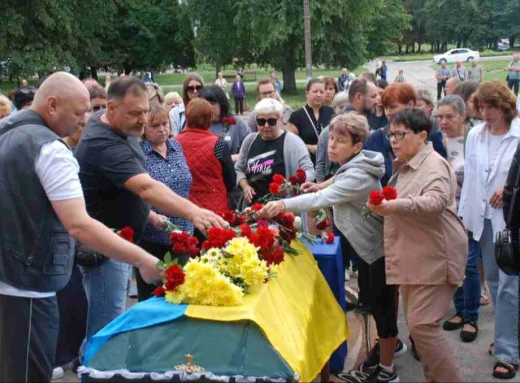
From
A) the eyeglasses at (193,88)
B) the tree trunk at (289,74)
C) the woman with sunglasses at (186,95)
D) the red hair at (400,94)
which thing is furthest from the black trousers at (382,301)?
the tree trunk at (289,74)

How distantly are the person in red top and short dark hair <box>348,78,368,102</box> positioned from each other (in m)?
2.26

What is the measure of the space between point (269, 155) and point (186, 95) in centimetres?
212

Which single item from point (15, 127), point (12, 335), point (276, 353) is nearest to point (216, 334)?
point (276, 353)

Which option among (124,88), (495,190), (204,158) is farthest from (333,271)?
(124,88)

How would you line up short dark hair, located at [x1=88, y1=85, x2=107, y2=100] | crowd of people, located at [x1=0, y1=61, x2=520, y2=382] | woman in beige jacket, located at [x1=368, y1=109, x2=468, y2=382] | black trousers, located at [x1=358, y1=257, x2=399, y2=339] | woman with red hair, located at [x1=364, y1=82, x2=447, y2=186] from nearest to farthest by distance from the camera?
crowd of people, located at [x1=0, y1=61, x2=520, y2=382] < woman in beige jacket, located at [x1=368, y1=109, x2=468, y2=382] < black trousers, located at [x1=358, y1=257, x2=399, y2=339] < woman with red hair, located at [x1=364, y1=82, x2=447, y2=186] < short dark hair, located at [x1=88, y1=85, x2=107, y2=100]

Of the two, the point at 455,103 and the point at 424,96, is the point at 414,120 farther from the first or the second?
the point at 424,96

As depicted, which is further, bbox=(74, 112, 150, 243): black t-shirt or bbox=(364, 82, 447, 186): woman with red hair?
bbox=(364, 82, 447, 186): woman with red hair

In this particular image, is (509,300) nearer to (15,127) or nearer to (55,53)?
(15,127)

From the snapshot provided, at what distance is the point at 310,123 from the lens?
7.75m

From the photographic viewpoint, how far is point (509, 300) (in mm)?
5059

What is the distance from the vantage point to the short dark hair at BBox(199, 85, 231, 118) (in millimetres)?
6918

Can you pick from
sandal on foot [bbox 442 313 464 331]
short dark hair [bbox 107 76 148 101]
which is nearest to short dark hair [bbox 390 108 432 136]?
short dark hair [bbox 107 76 148 101]

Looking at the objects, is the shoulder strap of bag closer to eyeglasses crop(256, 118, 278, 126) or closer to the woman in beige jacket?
the woman in beige jacket

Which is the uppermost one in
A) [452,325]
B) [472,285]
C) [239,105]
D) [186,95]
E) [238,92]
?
[186,95]
